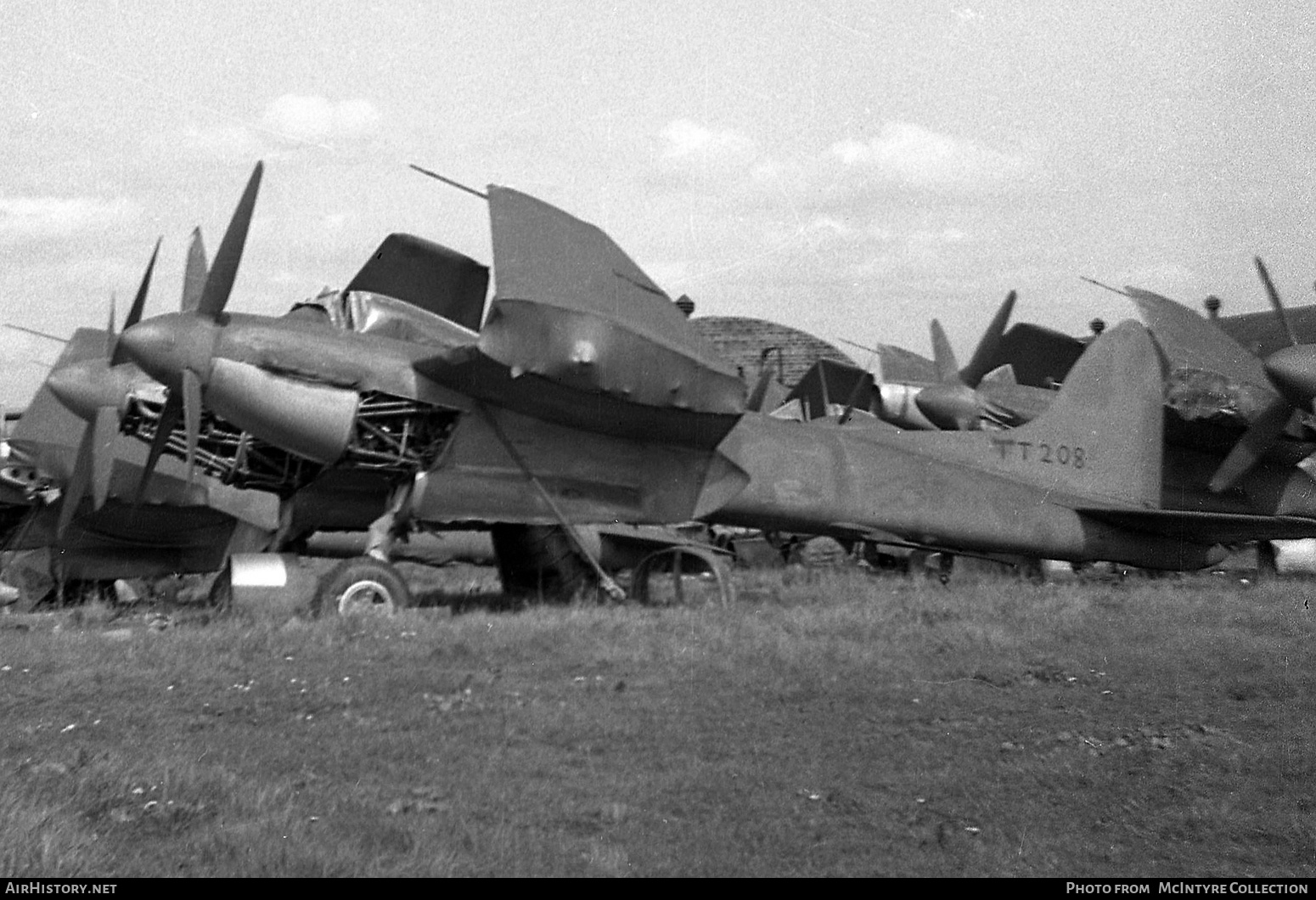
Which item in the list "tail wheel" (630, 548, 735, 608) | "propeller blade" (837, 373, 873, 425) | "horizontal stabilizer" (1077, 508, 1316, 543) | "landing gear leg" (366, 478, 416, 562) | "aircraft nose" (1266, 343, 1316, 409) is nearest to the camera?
"landing gear leg" (366, 478, 416, 562)

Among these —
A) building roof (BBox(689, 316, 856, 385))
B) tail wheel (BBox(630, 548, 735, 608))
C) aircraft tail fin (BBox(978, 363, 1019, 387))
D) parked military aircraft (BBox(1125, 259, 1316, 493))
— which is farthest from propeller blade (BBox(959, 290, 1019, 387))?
building roof (BBox(689, 316, 856, 385))

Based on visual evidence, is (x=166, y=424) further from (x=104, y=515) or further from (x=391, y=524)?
(x=104, y=515)

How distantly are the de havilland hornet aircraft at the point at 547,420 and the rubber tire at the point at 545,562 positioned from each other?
0.82 meters

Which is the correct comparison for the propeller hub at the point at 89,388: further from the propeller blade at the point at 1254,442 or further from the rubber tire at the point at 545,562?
the propeller blade at the point at 1254,442

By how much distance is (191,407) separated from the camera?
40.5ft

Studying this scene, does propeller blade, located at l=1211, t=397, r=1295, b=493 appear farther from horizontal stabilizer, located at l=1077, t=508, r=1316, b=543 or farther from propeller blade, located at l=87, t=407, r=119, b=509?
propeller blade, located at l=87, t=407, r=119, b=509

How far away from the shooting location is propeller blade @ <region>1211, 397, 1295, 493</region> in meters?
19.8

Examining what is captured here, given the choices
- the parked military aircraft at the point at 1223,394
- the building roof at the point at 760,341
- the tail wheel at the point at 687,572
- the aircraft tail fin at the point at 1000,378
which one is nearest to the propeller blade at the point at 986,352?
the aircraft tail fin at the point at 1000,378

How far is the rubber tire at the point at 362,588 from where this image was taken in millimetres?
12375

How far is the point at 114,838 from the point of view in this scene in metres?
5.61

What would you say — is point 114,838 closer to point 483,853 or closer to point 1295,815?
point 483,853

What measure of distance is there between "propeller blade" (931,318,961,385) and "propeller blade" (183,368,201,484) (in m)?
17.6

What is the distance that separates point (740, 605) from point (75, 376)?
816 centimetres

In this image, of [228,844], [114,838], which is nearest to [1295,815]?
[228,844]
